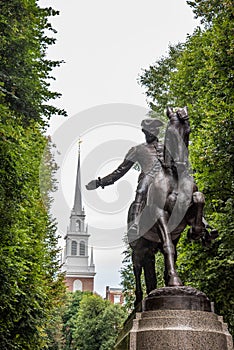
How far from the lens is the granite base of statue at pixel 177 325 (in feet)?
19.0

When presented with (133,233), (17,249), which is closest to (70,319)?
(17,249)

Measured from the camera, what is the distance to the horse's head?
24.1 ft

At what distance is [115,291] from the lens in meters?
96.1

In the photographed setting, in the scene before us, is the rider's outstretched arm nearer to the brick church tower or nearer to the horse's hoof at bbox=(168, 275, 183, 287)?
the horse's hoof at bbox=(168, 275, 183, 287)

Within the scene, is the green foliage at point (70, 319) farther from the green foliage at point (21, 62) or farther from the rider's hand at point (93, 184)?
the rider's hand at point (93, 184)

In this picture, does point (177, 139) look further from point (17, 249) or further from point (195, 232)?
point (17, 249)

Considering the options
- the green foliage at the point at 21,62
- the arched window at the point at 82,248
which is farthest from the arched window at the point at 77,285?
the green foliage at the point at 21,62

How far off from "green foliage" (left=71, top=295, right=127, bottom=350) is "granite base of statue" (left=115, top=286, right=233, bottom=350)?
149 feet

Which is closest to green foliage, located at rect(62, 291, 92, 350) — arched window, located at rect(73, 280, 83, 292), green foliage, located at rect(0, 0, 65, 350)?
arched window, located at rect(73, 280, 83, 292)

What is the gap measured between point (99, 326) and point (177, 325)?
48415 millimetres

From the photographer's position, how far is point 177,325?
5895mm

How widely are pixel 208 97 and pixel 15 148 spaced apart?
7.59 meters

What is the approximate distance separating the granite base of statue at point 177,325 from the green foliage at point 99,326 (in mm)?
45407

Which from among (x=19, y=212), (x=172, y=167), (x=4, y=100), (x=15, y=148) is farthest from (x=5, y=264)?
(x=172, y=167)
